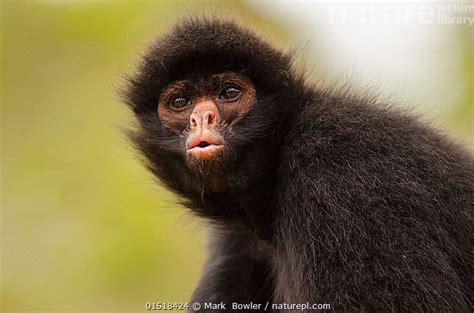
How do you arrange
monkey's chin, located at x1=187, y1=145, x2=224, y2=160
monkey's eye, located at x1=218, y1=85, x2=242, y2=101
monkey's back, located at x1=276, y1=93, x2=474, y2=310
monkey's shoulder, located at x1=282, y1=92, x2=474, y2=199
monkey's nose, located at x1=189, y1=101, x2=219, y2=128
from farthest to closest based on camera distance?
monkey's eye, located at x1=218, y1=85, x2=242, y2=101, monkey's nose, located at x1=189, y1=101, x2=219, y2=128, monkey's chin, located at x1=187, y1=145, x2=224, y2=160, monkey's shoulder, located at x1=282, y1=92, x2=474, y2=199, monkey's back, located at x1=276, y1=93, x2=474, y2=310

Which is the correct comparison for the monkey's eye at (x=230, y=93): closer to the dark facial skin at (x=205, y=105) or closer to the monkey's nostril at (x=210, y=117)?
the dark facial skin at (x=205, y=105)

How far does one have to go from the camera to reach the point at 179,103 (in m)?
8.05

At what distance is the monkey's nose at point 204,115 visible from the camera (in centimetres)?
766

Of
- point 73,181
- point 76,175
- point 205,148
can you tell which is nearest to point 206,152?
point 205,148

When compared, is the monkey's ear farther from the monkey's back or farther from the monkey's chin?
the monkey's chin

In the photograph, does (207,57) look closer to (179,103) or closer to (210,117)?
(179,103)

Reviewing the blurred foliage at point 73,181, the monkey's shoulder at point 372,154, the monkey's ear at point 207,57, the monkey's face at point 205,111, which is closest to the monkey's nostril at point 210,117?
the monkey's face at point 205,111

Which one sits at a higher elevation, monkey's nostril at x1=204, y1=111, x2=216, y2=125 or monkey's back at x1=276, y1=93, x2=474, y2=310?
monkey's nostril at x1=204, y1=111, x2=216, y2=125

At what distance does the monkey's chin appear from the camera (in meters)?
7.56

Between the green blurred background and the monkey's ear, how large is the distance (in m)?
4.56

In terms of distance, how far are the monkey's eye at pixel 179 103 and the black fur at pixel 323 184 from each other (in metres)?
0.23

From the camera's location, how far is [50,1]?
1731 cm

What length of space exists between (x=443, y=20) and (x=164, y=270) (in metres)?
7.54

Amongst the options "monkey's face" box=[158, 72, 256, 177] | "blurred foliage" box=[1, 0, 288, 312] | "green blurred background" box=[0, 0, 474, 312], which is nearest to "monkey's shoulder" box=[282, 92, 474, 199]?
"monkey's face" box=[158, 72, 256, 177]
